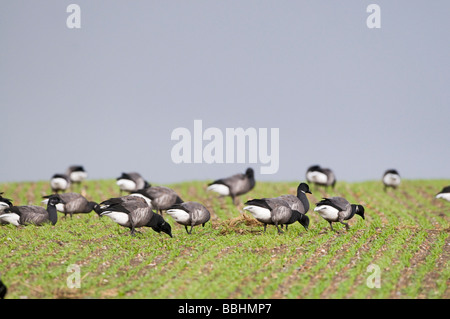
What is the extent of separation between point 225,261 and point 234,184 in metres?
16.0

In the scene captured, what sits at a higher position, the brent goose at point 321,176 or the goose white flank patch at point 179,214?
the goose white flank patch at point 179,214

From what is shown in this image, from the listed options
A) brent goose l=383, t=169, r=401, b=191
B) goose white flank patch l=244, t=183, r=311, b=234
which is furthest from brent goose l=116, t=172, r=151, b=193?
brent goose l=383, t=169, r=401, b=191

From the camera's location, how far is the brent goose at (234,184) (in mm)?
31875

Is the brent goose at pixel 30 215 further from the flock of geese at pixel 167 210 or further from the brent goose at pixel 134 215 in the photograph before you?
the brent goose at pixel 134 215

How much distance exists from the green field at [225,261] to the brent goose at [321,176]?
1620 centimetres

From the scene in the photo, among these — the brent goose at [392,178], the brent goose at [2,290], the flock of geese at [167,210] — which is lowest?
the brent goose at [392,178]

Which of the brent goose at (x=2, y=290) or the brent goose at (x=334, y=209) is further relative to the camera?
the brent goose at (x=334, y=209)

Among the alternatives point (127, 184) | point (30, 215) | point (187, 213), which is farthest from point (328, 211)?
point (127, 184)

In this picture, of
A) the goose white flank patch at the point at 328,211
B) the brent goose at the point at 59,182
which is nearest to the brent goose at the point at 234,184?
the brent goose at the point at 59,182

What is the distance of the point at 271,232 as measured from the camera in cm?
2019
